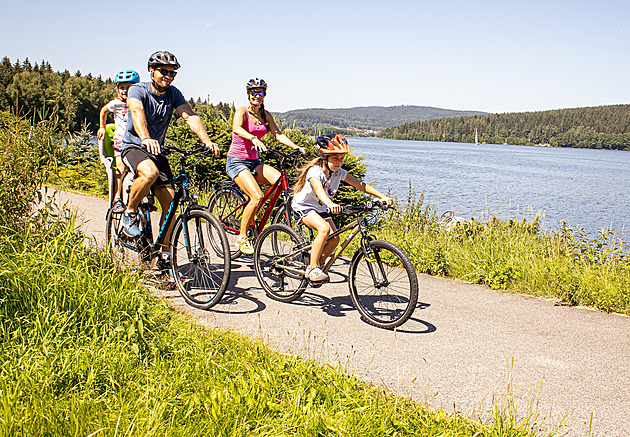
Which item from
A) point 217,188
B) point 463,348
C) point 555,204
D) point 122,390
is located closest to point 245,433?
point 122,390

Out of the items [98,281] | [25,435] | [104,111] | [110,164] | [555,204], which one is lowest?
[555,204]

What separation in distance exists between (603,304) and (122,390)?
16.2 feet

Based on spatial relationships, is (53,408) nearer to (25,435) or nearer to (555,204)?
(25,435)

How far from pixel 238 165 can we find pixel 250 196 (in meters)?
0.46

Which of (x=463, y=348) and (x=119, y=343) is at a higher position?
(x=119, y=343)

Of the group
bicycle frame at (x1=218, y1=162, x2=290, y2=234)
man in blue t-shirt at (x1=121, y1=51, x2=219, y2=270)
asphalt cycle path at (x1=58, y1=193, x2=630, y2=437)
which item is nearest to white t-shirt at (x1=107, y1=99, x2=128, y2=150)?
man in blue t-shirt at (x1=121, y1=51, x2=219, y2=270)

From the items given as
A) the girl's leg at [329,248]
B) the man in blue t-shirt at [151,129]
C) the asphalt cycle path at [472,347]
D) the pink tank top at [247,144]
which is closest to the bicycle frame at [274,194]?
the pink tank top at [247,144]

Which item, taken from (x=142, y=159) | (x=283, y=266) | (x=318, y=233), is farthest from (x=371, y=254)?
(x=142, y=159)

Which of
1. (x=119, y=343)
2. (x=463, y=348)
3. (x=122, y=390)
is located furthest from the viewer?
Answer: (x=463, y=348)

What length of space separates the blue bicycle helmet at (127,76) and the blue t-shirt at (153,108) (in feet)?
5.93

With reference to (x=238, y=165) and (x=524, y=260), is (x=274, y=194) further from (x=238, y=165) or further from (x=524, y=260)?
(x=524, y=260)

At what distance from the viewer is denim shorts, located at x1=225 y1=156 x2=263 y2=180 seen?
6857 mm

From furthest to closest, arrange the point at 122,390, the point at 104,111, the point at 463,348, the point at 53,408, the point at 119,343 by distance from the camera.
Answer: the point at 104,111, the point at 463,348, the point at 119,343, the point at 122,390, the point at 53,408

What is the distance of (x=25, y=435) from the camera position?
110 inches
